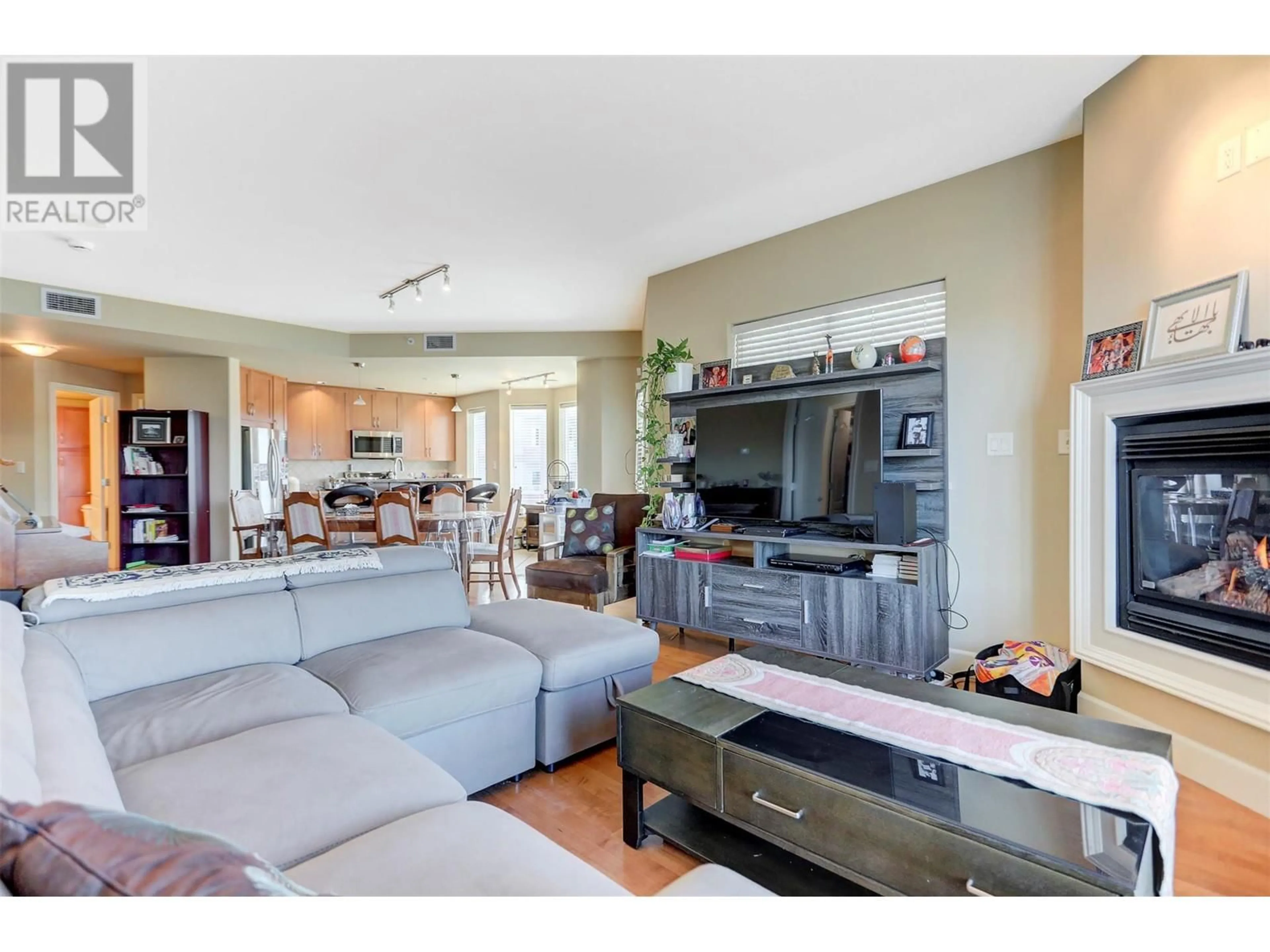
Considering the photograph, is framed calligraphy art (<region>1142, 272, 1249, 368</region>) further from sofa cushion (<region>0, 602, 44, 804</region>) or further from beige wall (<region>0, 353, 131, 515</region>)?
beige wall (<region>0, 353, 131, 515</region>)

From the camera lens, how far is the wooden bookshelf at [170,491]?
5957 millimetres

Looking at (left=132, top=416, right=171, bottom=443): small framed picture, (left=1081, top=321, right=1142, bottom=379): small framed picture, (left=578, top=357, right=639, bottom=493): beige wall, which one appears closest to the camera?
(left=1081, top=321, right=1142, bottom=379): small framed picture

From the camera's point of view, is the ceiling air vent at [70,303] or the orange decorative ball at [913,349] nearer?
the orange decorative ball at [913,349]

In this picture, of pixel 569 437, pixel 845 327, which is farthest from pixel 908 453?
pixel 569 437

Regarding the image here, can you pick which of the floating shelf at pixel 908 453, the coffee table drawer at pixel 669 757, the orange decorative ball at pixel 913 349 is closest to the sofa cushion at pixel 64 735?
the coffee table drawer at pixel 669 757

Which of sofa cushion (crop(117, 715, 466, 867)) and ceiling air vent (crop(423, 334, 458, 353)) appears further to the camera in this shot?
ceiling air vent (crop(423, 334, 458, 353))

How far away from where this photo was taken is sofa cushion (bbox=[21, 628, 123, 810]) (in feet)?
Result: 3.00

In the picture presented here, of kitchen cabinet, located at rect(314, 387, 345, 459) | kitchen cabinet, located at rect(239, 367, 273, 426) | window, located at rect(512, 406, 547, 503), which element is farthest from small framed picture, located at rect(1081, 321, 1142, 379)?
kitchen cabinet, located at rect(314, 387, 345, 459)

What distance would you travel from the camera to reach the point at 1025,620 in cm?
306

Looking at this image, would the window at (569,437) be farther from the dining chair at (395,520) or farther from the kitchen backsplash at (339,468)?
the dining chair at (395,520)

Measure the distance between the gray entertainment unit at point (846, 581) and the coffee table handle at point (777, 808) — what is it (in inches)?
72.0

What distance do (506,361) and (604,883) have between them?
253 inches

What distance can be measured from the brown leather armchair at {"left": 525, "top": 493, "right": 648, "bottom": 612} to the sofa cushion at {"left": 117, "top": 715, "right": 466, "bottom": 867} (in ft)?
8.90

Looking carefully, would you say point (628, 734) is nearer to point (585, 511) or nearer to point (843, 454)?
point (843, 454)
